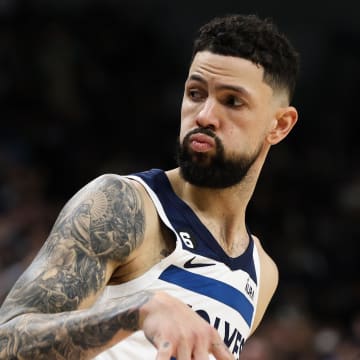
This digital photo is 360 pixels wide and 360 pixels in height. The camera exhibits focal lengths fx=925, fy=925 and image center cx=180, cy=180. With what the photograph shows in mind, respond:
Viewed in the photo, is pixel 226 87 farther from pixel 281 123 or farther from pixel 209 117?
pixel 281 123

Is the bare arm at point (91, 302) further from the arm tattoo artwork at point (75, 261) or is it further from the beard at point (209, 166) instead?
the beard at point (209, 166)

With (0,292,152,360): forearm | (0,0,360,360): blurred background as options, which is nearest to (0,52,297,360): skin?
(0,292,152,360): forearm

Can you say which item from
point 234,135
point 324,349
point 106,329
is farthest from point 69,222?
point 324,349

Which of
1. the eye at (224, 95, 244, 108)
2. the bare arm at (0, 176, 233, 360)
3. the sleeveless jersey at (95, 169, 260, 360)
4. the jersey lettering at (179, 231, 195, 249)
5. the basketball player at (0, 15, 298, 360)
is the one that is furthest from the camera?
the eye at (224, 95, 244, 108)

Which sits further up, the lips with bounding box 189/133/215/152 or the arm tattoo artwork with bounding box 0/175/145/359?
the lips with bounding box 189/133/215/152

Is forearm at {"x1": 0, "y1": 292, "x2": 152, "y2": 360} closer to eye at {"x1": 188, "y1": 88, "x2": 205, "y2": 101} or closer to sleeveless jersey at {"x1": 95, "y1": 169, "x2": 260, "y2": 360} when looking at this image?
sleeveless jersey at {"x1": 95, "y1": 169, "x2": 260, "y2": 360}

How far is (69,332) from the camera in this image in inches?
111

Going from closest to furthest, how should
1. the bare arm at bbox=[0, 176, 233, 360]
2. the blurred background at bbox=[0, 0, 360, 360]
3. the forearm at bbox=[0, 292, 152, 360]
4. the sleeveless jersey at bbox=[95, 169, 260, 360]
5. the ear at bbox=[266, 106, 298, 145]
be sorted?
the bare arm at bbox=[0, 176, 233, 360], the forearm at bbox=[0, 292, 152, 360], the sleeveless jersey at bbox=[95, 169, 260, 360], the ear at bbox=[266, 106, 298, 145], the blurred background at bbox=[0, 0, 360, 360]

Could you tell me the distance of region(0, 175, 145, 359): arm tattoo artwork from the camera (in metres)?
2.91

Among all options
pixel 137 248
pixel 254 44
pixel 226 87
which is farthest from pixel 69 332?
pixel 254 44

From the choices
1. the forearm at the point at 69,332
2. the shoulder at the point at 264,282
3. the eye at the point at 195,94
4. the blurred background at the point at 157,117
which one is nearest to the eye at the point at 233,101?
the eye at the point at 195,94

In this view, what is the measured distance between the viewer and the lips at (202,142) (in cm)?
366

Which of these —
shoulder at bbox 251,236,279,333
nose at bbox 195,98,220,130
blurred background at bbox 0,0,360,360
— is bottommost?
blurred background at bbox 0,0,360,360

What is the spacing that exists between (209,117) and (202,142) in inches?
4.1
